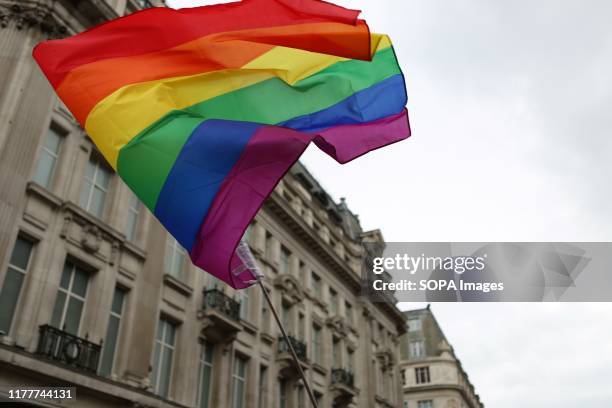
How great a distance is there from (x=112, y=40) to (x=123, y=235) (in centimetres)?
1103

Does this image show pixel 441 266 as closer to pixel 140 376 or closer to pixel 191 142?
pixel 140 376

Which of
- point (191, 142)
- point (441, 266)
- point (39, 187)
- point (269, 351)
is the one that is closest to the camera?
point (191, 142)

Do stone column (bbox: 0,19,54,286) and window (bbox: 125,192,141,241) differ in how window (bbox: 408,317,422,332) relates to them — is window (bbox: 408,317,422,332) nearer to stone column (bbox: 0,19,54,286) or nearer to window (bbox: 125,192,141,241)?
window (bbox: 125,192,141,241)

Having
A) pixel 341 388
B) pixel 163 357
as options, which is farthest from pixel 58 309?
pixel 341 388

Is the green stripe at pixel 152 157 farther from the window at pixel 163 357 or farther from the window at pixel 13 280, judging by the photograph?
the window at pixel 163 357

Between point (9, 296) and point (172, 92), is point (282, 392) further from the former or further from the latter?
point (172, 92)

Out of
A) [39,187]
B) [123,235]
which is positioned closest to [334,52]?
[39,187]

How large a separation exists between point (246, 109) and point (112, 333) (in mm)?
12297

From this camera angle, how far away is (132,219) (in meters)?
22.0

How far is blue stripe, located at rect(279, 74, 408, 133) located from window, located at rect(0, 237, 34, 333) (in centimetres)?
1063

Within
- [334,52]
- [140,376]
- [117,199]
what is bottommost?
[140,376]

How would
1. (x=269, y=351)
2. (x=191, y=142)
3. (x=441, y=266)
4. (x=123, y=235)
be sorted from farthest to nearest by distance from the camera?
1. (x=269, y=351)
2. (x=441, y=266)
3. (x=123, y=235)
4. (x=191, y=142)

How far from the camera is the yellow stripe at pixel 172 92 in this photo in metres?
9.50

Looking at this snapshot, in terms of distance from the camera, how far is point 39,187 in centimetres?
1759
